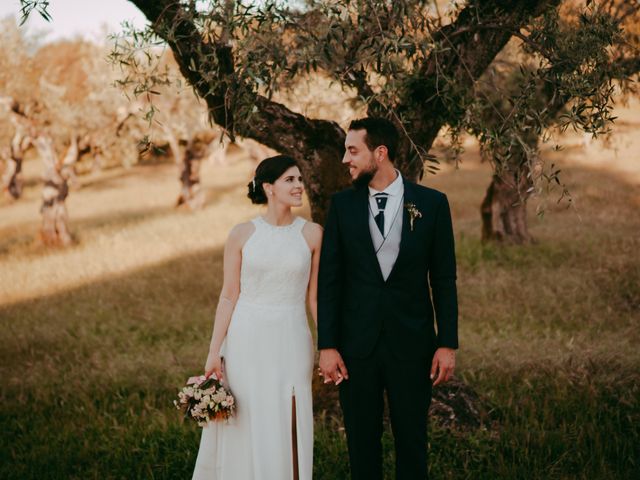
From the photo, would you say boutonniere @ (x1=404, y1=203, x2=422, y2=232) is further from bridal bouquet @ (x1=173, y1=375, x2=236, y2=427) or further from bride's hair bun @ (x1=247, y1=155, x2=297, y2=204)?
bridal bouquet @ (x1=173, y1=375, x2=236, y2=427)

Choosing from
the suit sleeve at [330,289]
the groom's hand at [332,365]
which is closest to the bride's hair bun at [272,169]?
the suit sleeve at [330,289]

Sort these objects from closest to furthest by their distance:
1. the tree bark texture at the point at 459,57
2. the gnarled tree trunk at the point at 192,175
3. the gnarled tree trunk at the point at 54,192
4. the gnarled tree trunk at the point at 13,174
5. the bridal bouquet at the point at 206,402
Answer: the bridal bouquet at the point at 206,402, the tree bark texture at the point at 459,57, the gnarled tree trunk at the point at 54,192, the gnarled tree trunk at the point at 192,175, the gnarled tree trunk at the point at 13,174

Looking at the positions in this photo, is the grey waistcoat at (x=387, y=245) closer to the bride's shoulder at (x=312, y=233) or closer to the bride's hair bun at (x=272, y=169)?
the bride's shoulder at (x=312, y=233)

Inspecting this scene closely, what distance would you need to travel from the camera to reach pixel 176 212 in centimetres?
2881

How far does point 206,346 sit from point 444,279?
21.6ft

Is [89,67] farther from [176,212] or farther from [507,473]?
[507,473]

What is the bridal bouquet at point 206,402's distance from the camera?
4.52 m

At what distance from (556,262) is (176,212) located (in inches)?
732

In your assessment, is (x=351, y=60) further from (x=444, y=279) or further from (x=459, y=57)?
(x=444, y=279)

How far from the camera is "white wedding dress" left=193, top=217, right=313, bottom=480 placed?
471cm

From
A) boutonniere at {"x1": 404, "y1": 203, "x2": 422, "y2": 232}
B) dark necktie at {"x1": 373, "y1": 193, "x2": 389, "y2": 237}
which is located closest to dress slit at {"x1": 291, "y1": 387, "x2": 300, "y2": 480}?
dark necktie at {"x1": 373, "y1": 193, "x2": 389, "y2": 237}

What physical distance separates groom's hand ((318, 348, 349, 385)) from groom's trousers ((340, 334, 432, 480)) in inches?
2.7

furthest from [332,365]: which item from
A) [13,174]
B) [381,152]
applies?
[13,174]

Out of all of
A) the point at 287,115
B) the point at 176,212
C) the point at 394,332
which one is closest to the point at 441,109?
the point at 287,115
